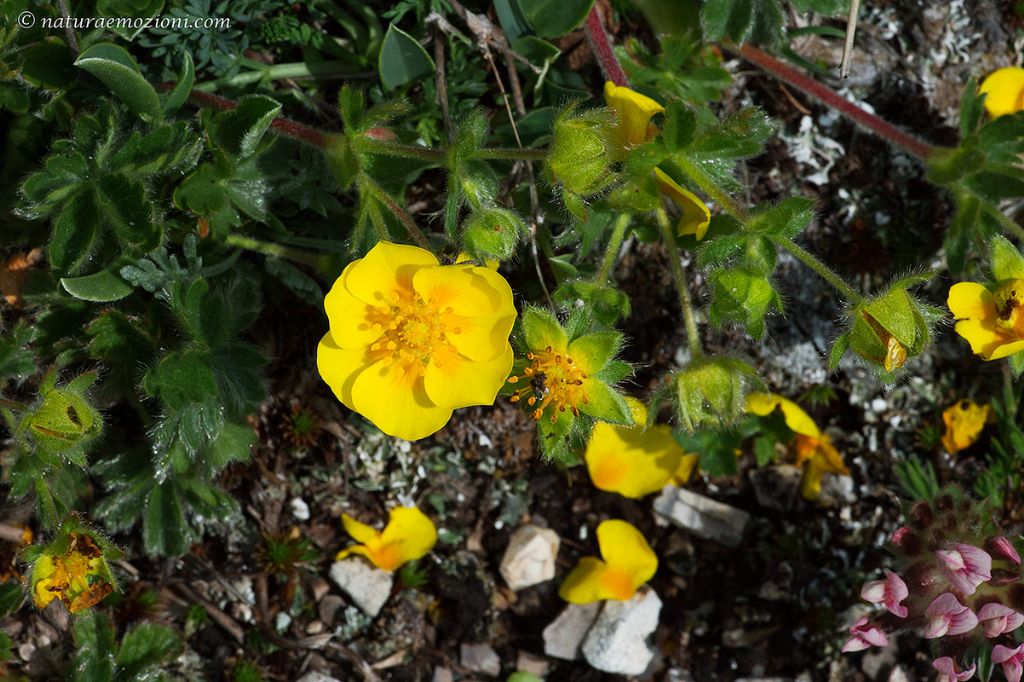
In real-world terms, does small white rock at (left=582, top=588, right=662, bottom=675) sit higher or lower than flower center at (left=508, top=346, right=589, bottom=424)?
lower

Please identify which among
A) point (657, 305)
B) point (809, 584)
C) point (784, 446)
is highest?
point (657, 305)

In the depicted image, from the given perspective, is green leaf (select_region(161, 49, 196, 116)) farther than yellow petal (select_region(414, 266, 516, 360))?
Yes

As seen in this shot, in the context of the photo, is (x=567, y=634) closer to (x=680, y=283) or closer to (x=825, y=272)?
(x=680, y=283)

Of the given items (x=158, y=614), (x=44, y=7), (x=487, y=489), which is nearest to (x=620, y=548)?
(x=487, y=489)

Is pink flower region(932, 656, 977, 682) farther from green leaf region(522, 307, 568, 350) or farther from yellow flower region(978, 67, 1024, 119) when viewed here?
yellow flower region(978, 67, 1024, 119)

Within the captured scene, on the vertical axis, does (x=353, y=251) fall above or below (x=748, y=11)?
below

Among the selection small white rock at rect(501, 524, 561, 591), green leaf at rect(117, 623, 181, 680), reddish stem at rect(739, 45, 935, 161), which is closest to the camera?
green leaf at rect(117, 623, 181, 680)

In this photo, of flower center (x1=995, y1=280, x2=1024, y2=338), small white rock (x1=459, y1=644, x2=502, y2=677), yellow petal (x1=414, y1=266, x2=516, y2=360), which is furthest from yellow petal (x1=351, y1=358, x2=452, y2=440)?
flower center (x1=995, y1=280, x2=1024, y2=338)

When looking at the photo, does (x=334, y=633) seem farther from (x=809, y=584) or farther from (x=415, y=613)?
(x=809, y=584)
